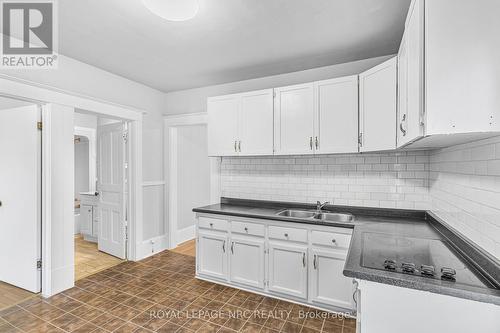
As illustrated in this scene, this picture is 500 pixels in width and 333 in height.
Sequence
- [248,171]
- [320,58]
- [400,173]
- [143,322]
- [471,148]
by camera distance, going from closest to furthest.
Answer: [471,148] → [143,322] → [400,173] → [320,58] → [248,171]

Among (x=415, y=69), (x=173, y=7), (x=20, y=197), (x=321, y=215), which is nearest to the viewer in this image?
(x=415, y=69)

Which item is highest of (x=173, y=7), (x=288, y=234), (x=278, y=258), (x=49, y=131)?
(x=173, y=7)

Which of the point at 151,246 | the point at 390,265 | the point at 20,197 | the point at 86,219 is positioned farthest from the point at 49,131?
the point at 390,265

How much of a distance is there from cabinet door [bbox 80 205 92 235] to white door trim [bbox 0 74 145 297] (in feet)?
5.07

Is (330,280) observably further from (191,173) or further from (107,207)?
(107,207)

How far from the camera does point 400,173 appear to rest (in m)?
2.66

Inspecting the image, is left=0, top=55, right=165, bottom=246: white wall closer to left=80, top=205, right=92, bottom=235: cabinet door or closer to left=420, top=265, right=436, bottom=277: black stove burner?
left=80, top=205, right=92, bottom=235: cabinet door

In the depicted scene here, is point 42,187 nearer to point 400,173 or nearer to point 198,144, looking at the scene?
point 198,144

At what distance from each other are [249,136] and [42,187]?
2.35m

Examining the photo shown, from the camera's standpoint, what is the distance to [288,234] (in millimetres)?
2588

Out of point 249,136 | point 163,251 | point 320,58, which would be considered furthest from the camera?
point 163,251

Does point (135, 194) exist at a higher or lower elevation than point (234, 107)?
lower

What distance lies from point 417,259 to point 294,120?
1.83 metres

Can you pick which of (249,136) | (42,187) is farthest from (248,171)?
(42,187)
